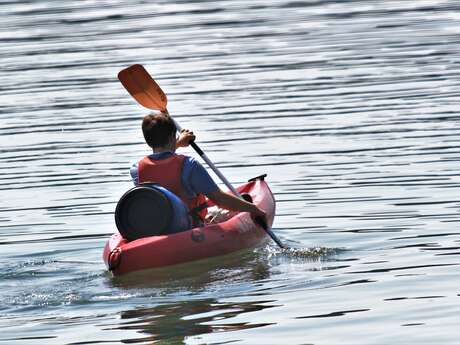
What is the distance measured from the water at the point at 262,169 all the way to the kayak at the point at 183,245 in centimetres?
12

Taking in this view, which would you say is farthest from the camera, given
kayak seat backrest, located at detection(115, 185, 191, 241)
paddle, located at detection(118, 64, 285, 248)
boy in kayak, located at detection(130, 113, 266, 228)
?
paddle, located at detection(118, 64, 285, 248)

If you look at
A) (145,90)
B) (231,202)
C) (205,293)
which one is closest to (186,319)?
(205,293)

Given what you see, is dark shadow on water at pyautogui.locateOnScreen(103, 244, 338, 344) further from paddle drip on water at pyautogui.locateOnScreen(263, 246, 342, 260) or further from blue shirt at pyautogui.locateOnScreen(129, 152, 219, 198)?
blue shirt at pyautogui.locateOnScreen(129, 152, 219, 198)

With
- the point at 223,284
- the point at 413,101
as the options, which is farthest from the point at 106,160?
the point at 223,284

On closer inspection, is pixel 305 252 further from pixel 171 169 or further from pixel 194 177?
pixel 171 169

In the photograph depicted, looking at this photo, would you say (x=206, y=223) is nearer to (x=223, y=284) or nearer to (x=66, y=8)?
(x=223, y=284)

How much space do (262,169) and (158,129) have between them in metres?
4.62

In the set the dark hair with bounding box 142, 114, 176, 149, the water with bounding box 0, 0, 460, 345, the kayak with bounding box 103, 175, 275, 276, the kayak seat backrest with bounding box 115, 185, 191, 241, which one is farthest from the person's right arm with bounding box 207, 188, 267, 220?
the dark hair with bounding box 142, 114, 176, 149

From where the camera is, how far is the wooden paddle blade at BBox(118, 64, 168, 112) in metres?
14.2

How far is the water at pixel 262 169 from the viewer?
402 inches

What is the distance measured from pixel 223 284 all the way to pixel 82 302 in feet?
3.63

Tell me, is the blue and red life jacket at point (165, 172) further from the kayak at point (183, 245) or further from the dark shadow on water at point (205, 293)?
the dark shadow on water at point (205, 293)

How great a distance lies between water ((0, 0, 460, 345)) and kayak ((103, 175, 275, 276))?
12 centimetres

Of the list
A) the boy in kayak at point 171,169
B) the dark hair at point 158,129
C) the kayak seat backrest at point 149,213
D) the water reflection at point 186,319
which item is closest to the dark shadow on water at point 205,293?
the water reflection at point 186,319
